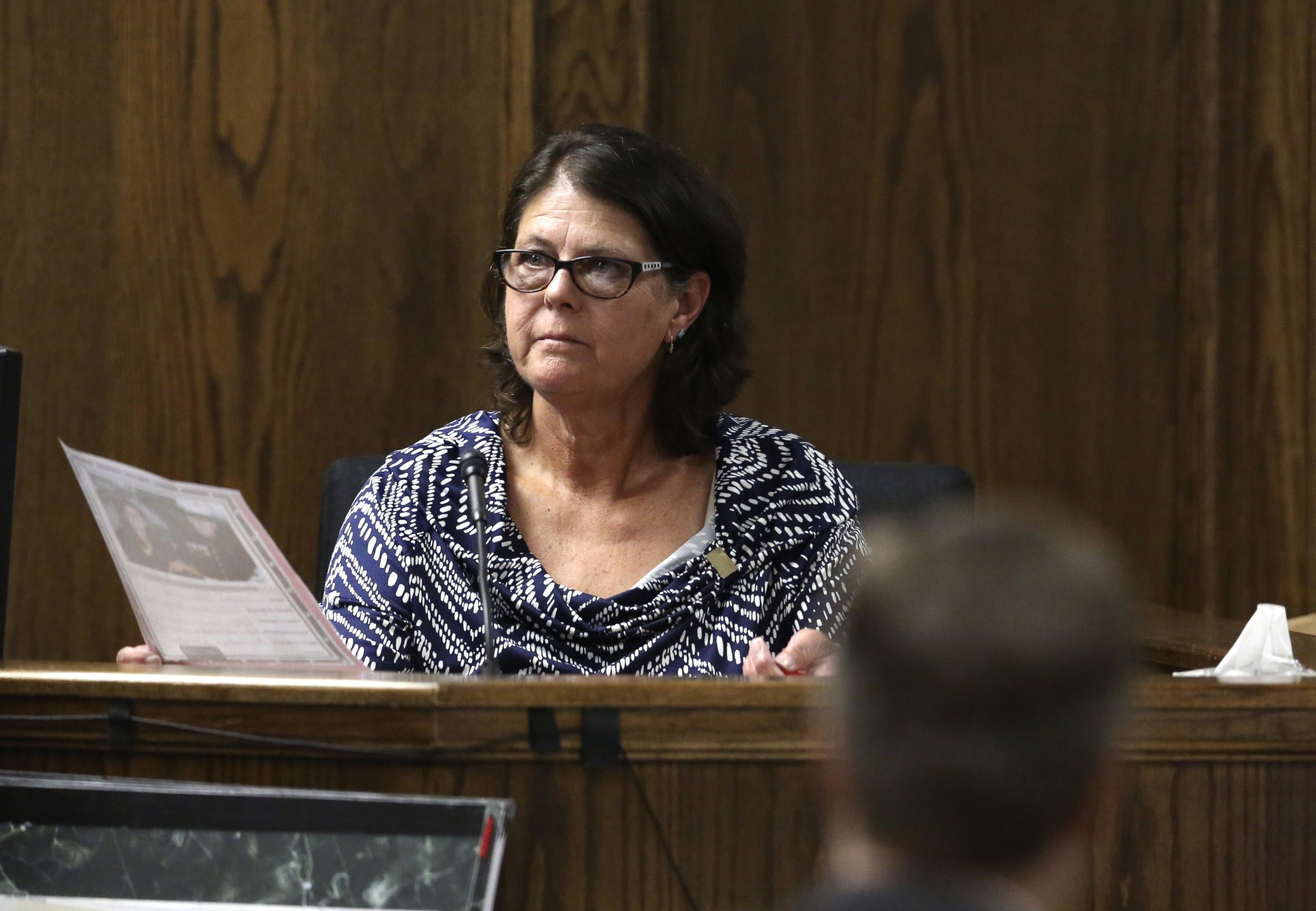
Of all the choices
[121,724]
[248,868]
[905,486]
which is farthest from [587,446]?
[248,868]

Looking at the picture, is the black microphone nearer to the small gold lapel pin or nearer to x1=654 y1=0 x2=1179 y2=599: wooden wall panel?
the small gold lapel pin

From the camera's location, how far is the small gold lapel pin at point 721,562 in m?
1.93

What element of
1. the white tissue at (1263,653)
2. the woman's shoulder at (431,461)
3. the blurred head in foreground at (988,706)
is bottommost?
the white tissue at (1263,653)

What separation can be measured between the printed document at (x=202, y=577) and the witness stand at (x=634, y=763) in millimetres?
138

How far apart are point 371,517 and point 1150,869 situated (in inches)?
42.3

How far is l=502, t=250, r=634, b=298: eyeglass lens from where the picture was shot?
1.97 m

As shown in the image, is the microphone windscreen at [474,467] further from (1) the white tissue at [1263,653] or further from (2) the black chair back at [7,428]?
(1) the white tissue at [1263,653]

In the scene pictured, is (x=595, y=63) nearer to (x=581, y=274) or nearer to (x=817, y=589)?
(x=581, y=274)

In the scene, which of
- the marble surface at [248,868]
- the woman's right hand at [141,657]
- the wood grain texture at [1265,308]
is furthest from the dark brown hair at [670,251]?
the wood grain texture at [1265,308]

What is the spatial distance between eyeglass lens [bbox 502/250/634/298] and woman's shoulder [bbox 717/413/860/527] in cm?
29

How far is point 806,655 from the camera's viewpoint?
167 cm

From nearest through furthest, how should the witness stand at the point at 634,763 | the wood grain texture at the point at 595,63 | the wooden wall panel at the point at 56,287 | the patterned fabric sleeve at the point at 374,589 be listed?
the witness stand at the point at 634,763 < the patterned fabric sleeve at the point at 374,589 < the wooden wall panel at the point at 56,287 < the wood grain texture at the point at 595,63

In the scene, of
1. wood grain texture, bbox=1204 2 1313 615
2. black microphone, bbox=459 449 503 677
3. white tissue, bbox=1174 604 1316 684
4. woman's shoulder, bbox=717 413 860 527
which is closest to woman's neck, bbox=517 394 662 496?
woman's shoulder, bbox=717 413 860 527

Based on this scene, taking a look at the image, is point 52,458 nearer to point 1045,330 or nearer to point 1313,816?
point 1045,330
